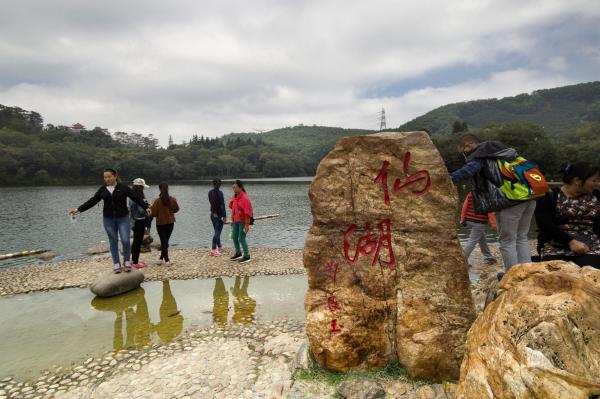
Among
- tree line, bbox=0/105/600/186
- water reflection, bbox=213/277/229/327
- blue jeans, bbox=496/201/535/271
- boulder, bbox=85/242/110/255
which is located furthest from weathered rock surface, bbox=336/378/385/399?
tree line, bbox=0/105/600/186

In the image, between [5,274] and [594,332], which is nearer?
[594,332]

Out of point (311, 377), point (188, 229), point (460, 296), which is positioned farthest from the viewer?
point (188, 229)

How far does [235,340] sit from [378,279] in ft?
10.7

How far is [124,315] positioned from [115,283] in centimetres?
154

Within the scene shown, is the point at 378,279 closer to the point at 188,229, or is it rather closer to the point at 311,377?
the point at 311,377

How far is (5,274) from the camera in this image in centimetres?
1191

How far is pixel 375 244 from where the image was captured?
4.77m

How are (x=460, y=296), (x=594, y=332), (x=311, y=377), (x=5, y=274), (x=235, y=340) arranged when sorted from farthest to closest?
(x=5, y=274) < (x=235, y=340) < (x=311, y=377) < (x=460, y=296) < (x=594, y=332)

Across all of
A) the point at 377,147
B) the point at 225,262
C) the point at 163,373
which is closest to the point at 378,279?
the point at 377,147

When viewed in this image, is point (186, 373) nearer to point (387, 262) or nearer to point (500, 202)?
point (387, 262)

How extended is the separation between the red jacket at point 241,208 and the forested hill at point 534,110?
158m

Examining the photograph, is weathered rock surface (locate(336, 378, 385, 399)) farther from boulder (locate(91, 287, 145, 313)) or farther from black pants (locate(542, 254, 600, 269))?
boulder (locate(91, 287, 145, 313))

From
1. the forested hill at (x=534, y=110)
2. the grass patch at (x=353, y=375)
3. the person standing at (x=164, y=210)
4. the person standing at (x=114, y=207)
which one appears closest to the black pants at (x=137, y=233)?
the person standing at (x=164, y=210)

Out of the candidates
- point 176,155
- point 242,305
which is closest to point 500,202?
point 242,305
